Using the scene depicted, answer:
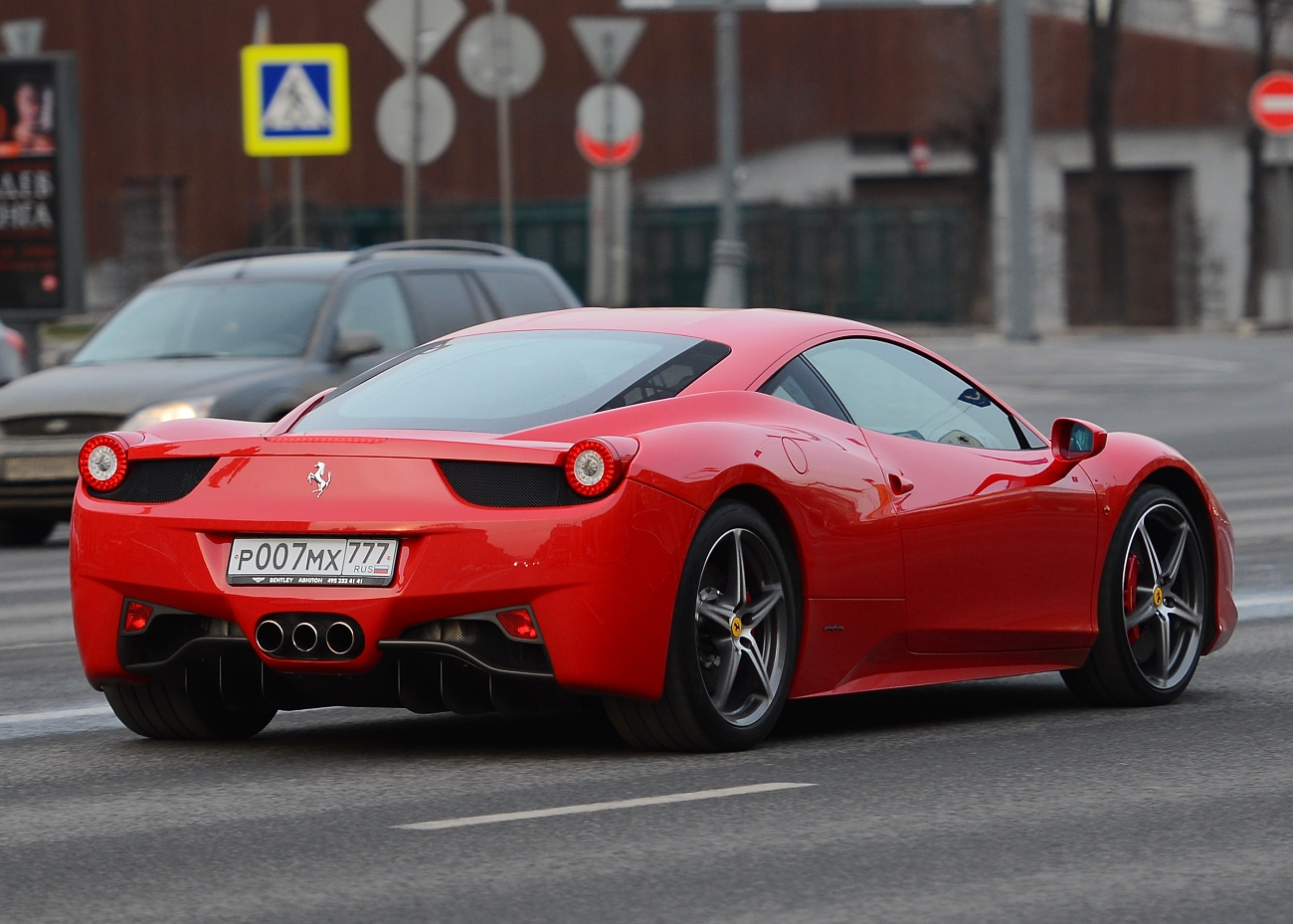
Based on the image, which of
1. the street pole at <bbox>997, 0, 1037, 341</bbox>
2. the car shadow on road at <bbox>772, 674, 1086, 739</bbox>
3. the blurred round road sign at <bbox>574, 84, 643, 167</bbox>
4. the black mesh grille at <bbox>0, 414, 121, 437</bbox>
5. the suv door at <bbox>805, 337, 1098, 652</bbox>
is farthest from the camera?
the street pole at <bbox>997, 0, 1037, 341</bbox>

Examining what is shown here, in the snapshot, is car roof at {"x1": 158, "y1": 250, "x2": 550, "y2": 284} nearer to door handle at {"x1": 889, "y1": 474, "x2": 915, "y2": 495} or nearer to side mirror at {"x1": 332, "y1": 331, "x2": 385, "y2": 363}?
side mirror at {"x1": 332, "y1": 331, "x2": 385, "y2": 363}

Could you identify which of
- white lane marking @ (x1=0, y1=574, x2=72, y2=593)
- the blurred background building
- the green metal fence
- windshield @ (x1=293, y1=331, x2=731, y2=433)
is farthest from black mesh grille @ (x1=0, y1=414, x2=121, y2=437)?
the green metal fence

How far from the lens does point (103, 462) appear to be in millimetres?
7078

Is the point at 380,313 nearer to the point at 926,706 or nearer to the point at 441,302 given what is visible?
the point at 441,302

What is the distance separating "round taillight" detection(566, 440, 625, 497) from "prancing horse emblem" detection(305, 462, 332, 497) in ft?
2.10

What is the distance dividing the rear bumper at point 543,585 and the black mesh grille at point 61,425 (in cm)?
738

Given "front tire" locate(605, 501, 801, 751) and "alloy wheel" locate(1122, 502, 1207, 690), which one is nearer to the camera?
"front tire" locate(605, 501, 801, 751)

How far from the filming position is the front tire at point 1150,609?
818 centimetres

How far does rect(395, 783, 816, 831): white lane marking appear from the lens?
5930 mm

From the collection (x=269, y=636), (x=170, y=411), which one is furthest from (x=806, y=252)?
(x=269, y=636)

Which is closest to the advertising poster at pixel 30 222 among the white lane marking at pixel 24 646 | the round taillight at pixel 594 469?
the white lane marking at pixel 24 646

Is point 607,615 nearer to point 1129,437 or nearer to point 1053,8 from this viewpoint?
point 1129,437

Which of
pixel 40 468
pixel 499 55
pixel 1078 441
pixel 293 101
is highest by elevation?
pixel 499 55

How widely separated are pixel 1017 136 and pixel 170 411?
19.3 metres
